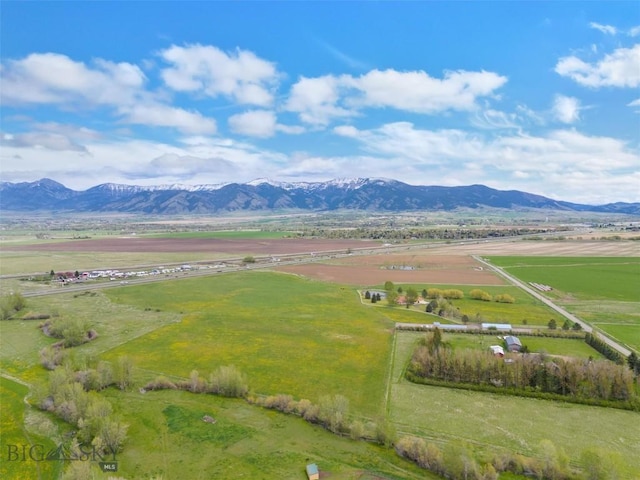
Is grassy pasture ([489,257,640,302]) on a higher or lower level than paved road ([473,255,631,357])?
higher

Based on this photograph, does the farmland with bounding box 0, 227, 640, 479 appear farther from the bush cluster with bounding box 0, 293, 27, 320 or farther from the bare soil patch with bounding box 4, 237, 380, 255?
the bare soil patch with bounding box 4, 237, 380, 255

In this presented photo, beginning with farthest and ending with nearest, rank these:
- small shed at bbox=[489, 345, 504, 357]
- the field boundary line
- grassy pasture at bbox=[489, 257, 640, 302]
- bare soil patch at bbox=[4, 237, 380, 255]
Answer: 1. bare soil patch at bbox=[4, 237, 380, 255]
2. grassy pasture at bbox=[489, 257, 640, 302]
3. small shed at bbox=[489, 345, 504, 357]
4. the field boundary line

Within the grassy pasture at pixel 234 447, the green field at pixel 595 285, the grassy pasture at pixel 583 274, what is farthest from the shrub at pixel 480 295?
the grassy pasture at pixel 234 447

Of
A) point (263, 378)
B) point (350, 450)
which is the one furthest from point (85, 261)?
point (350, 450)

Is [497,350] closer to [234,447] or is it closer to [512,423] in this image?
[512,423]

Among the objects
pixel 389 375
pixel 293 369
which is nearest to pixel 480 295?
pixel 389 375

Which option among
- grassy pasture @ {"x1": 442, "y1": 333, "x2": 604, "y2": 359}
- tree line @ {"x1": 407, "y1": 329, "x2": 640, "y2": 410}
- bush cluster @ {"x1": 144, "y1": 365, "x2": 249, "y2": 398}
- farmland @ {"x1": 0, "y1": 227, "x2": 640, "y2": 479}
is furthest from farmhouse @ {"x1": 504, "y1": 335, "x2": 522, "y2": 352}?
bush cluster @ {"x1": 144, "y1": 365, "x2": 249, "y2": 398}

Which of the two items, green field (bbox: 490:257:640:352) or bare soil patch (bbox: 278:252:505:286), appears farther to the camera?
bare soil patch (bbox: 278:252:505:286)
